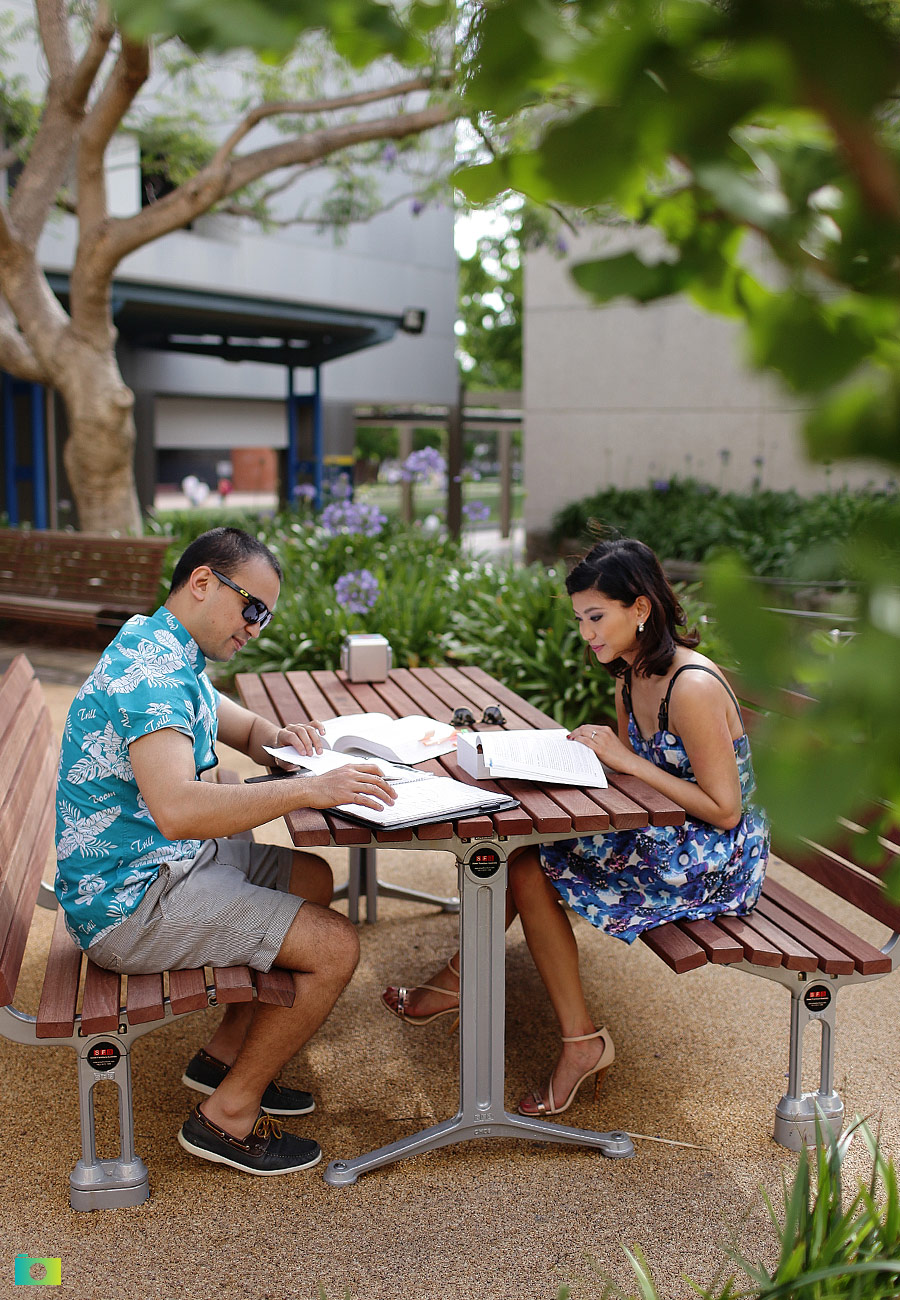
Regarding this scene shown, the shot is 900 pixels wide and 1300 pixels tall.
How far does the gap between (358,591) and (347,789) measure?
5081mm

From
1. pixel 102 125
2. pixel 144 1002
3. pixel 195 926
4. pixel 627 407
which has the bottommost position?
pixel 144 1002

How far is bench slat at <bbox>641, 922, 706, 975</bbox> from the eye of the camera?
2.76 m

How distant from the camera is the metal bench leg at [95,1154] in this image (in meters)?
2.61

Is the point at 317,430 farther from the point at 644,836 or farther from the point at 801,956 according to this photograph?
the point at 801,956

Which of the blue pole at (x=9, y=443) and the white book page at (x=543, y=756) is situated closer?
the white book page at (x=543, y=756)

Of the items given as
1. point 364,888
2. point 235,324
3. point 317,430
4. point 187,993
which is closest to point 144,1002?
point 187,993

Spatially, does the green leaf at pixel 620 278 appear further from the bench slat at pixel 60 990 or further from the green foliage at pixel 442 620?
the green foliage at pixel 442 620

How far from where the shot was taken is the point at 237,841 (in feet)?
11.0

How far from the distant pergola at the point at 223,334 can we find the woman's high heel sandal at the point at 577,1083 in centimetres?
1082

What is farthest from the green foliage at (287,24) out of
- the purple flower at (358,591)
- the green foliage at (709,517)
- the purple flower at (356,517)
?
the green foliage at (709,517)

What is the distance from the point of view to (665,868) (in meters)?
3.03

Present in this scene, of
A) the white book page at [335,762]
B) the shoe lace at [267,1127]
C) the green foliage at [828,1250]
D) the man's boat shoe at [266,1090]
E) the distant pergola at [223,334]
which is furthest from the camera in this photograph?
the distant pergola at [223,334]

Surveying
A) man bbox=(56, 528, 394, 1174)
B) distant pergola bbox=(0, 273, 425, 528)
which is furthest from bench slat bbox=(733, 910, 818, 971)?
distant pergola bbox=(0, 273, 425, 528)

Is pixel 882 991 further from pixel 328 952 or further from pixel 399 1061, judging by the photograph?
pixel 328 952
